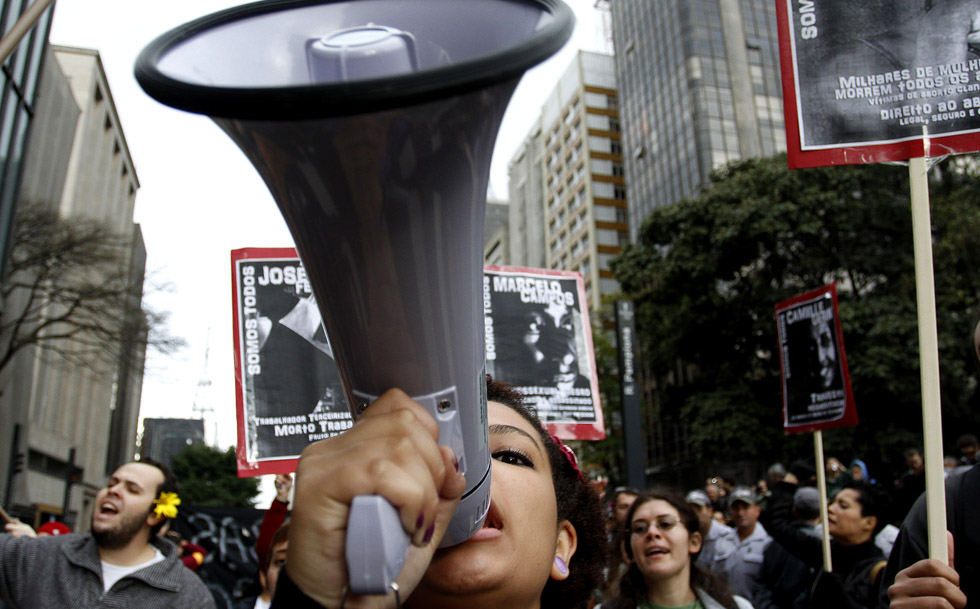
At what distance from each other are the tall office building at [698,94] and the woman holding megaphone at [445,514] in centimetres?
3756

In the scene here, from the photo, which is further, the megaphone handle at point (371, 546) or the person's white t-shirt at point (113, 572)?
the person's white t-shirt at point (113, 572)

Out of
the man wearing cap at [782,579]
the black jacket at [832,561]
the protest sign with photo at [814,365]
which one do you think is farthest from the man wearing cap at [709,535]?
the protest sign with photo at [814,365]

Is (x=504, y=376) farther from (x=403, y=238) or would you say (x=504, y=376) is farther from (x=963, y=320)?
(x=963, y=320)

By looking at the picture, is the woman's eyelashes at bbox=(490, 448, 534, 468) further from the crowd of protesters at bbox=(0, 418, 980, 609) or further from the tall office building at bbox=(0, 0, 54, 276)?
the tall office building at bbox=(0, 0, 54, 276)

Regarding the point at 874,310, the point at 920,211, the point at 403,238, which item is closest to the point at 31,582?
the point at 403,238

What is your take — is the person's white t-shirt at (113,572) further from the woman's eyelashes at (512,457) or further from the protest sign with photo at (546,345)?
the protest sign with photo at (546,345)

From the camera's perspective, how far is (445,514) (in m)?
0.89

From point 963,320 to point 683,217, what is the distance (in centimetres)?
750

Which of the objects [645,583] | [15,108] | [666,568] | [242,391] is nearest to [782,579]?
[645,583]

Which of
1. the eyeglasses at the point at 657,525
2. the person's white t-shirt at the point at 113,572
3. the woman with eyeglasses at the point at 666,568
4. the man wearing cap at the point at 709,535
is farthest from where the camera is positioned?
the man wearing cap at the point at 709,535

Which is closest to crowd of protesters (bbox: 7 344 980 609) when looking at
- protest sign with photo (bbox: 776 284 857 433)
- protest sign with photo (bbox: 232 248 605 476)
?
protest sign with photo (bbox: 232 248 605 476)

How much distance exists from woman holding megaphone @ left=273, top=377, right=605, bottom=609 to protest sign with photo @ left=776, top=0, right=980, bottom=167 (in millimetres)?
1222

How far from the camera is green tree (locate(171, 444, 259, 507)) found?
5269cm

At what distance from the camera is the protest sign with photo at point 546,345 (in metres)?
5.34
